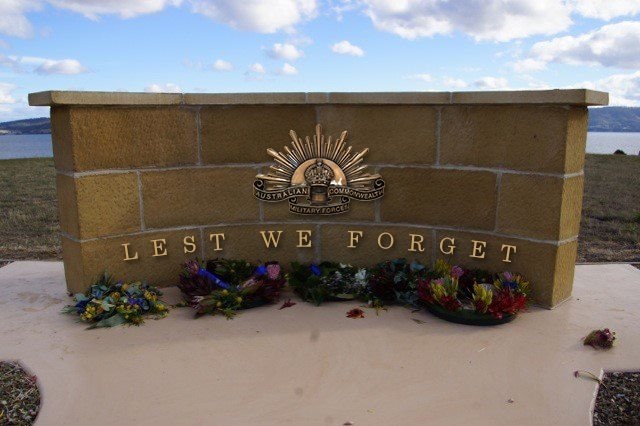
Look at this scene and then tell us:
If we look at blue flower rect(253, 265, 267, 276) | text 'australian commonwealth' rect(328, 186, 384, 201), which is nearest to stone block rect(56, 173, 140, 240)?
blue flower rect(253, 265, 267, 276)

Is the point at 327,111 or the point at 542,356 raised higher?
the point at 327,111

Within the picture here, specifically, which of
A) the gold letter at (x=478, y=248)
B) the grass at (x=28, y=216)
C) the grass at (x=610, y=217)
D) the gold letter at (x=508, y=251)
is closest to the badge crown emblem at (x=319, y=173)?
the gold letter at (x=478, y=248)

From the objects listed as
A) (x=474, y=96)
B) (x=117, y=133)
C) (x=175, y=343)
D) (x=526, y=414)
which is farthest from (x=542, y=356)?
(x=117, y=133)

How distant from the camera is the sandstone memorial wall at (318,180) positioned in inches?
178

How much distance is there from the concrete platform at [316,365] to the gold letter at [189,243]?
29.5 inches

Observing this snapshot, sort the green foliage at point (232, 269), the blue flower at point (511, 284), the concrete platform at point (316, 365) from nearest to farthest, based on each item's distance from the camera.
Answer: the concrete platform at point (316, 365)
the blue flower at point (511, 284)
the green foliage at point (232, 269)

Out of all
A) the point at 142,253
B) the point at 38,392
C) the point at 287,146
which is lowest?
the point at 38,392

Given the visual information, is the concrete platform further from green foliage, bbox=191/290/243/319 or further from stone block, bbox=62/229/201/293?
stone block, bbox=62/229/201/293

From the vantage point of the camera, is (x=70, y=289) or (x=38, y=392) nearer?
(x=38, y=392)

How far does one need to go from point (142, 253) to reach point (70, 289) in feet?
2.36

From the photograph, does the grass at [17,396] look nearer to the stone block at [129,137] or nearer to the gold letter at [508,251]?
the stone block at [129,137]

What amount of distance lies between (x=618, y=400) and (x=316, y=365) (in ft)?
5.71

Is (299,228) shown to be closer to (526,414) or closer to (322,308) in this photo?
(322,308)

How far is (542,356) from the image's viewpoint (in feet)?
12.1
